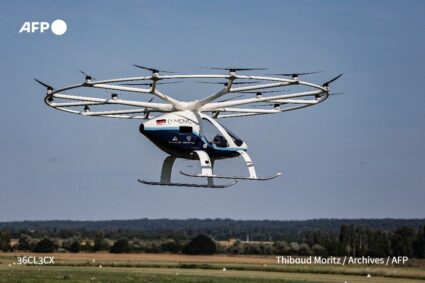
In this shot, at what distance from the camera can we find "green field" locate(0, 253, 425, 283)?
6431 cm

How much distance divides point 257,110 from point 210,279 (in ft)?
61.1

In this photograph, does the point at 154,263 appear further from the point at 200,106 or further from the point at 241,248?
the point at 200,106

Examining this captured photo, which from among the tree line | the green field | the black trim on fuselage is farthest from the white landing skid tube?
the tree line

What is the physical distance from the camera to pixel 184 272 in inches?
3017

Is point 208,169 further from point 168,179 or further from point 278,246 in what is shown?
point 278,246

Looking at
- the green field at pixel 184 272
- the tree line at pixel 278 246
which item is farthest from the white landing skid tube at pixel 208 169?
the tree line at pixel 278 246

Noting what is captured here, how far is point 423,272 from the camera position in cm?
7900

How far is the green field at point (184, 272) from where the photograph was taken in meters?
64.3

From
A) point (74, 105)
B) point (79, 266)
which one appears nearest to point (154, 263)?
point (79, 266)

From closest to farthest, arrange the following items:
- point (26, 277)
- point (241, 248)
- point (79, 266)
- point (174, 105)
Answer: point (174, 105)
point (26, 277)
point (79, 266)
point (241, 248)

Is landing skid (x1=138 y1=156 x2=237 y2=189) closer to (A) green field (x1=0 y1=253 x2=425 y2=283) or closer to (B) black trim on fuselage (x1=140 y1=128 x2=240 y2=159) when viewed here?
(B) black trim on fuselage (x1=140 y1=128 x2=240 y2=159)

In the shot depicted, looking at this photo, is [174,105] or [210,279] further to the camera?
[210,279]

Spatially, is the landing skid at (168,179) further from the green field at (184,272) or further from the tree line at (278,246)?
the tree line at (278,246)

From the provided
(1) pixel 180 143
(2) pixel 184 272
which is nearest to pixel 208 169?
(1) pixel 180 143
